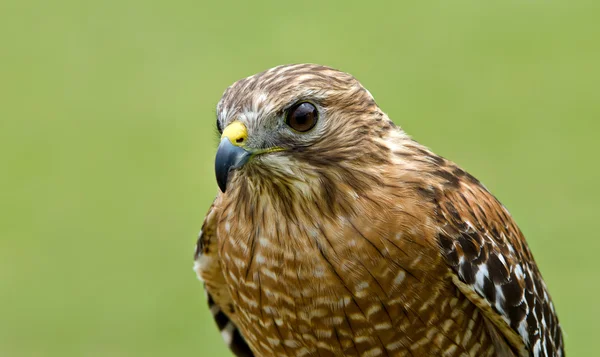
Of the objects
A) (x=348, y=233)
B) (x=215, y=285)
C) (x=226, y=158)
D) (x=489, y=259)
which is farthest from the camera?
(x=215, y=285)

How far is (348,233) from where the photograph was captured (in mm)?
4707

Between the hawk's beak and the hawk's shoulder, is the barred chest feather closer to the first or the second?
the hawk's shoulder

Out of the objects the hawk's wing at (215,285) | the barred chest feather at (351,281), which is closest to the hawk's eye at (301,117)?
the barred chest feather at (351,281)

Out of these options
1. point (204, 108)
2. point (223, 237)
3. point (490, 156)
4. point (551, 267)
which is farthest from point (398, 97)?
point (223, 237)

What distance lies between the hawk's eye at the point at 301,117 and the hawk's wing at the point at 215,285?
1.02 meters

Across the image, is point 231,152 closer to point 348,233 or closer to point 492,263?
point 348,233

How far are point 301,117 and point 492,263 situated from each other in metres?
1.33

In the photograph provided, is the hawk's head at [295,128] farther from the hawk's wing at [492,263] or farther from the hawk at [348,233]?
the hawk's wing at [492,263]

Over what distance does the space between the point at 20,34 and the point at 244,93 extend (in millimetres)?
9991

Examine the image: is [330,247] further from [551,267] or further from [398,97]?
[398,97]

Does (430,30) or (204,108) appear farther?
(430,30)

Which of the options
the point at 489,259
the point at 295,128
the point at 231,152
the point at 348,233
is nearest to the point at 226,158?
the point at 231,152

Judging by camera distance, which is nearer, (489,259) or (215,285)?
(489,259)

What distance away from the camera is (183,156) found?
11172 mm
